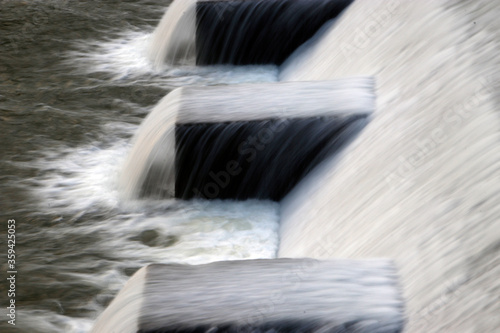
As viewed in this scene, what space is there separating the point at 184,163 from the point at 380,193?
1114 mm

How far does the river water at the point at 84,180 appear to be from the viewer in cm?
350

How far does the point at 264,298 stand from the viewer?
97.1 inches

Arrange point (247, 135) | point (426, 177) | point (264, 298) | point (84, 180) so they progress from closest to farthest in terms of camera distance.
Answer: point (264, 298) → point (426, 177) → point (247, 135) → point (84, 180)

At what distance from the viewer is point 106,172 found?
14.4ft

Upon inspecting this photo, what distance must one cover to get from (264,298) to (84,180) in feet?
6.90

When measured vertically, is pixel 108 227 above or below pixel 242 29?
below

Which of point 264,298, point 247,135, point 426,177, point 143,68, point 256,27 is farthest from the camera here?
point 143,68

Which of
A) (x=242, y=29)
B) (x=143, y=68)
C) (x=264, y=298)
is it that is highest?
(x=264, y=298)

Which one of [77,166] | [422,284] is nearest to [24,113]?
[77,166]

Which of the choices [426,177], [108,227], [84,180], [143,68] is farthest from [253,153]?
[143,68]

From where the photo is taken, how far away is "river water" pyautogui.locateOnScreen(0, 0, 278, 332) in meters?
3.50

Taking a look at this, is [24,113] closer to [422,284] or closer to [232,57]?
[232,57]

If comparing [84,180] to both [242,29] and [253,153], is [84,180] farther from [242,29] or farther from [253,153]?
[242,29]

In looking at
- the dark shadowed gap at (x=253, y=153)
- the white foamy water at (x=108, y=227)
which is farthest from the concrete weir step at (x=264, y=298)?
the dark shadowed gap at (x=253, y=153)
